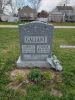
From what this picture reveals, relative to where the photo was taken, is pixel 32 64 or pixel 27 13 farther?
pixel 27 13

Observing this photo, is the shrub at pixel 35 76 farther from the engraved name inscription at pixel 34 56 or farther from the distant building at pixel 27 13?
the distant building at pixel 27 13

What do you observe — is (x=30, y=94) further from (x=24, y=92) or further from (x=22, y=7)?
(x=22, y=7)

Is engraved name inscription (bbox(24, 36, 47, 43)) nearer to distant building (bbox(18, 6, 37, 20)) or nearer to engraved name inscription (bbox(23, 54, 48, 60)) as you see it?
engraved name inscription (bbox(23, 54, 48, 60))

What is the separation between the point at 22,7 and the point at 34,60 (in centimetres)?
5929

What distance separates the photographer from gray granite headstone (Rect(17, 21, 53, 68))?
666cm

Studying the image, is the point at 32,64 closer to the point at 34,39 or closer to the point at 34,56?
the point at 34,56

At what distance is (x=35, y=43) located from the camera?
6.82m

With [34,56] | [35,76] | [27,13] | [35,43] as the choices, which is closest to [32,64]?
[34,56]

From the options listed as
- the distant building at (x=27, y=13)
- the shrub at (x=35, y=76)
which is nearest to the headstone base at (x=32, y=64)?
the shrub at (x=35, y=76)

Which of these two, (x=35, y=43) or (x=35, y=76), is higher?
(x=35, y=43)

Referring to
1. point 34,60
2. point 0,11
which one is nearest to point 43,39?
point 34,60

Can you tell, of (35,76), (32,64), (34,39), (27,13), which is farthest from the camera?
(27,13)

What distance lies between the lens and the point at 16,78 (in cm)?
566

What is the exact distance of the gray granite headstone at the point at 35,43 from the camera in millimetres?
6664
